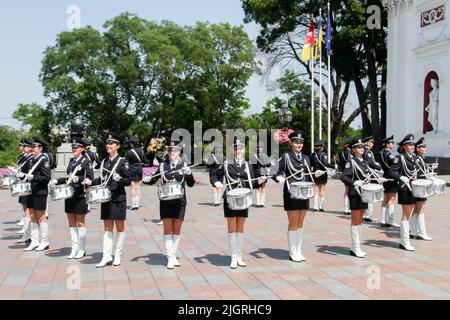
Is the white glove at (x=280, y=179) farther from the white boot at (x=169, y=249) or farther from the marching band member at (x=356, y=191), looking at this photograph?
the white boot at (x=169, y=249)

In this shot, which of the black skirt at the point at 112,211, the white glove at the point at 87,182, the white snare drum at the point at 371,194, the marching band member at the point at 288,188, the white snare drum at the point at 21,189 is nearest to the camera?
the black skirt at the point at 112,211

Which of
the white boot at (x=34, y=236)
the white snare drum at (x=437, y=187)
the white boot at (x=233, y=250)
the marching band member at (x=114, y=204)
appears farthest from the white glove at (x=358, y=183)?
the white boot at (x=34, y=236)

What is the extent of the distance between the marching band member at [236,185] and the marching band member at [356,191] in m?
1.76

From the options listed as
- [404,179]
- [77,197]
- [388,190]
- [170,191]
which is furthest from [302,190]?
[388,190]

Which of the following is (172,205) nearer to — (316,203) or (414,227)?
(414,227)

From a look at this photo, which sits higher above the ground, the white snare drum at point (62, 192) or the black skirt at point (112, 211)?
the white snare drum at point (62, 192)

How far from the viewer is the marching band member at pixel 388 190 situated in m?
12.0

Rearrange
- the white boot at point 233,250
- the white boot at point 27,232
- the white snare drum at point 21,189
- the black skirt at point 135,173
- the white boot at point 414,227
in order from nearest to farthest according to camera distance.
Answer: the white boot at point 233,250
the white snare drum at point 21,189
the white boot at point 27,232
the white boot at point 414,227
the black skirt at point 135,173

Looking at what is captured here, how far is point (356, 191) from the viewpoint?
8961 millimetres

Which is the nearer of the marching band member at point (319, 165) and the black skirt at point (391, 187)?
the black skirt at point (391, 187)

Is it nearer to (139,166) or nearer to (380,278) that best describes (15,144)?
(139,166)

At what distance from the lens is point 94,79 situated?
4262 cm
